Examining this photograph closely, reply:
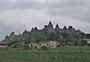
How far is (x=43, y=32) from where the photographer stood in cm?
19150

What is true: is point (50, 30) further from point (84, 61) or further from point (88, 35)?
point (84, 61)

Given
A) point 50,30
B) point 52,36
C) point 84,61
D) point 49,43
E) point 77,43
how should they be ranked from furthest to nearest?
1. point 50,30
2. point 52,36
3. point 49,43
4. point 77,43
5. point 84,61

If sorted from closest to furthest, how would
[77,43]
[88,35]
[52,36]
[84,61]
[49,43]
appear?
[84,61] → [77,43] → [49,43] → [52,36] → [88,35]

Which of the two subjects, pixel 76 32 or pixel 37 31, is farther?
pixel 37 31

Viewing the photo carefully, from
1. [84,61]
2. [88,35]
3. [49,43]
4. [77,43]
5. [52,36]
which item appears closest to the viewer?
[84,61]

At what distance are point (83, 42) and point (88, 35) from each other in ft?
180

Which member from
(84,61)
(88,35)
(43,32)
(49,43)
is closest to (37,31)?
(43,32)

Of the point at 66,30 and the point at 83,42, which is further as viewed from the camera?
the point at 66,30

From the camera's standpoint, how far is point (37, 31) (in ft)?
656

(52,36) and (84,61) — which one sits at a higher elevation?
(52,36)

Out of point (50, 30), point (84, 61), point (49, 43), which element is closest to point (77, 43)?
point (49, 43)

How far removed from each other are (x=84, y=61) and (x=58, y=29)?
163562 millimetres

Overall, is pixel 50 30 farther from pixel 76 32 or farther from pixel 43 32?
pixel 76 32

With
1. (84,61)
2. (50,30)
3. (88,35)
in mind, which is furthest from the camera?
(50,30)
